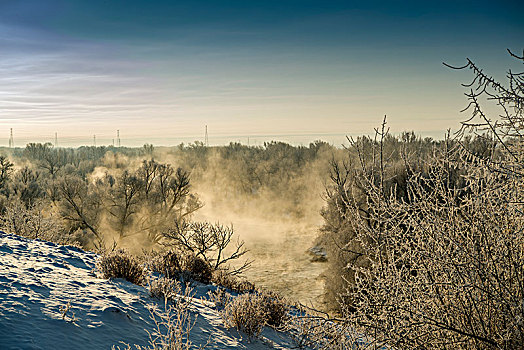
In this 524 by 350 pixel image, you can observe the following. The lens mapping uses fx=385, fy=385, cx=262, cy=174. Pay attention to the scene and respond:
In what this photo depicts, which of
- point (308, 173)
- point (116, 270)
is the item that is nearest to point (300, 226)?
point (308, 173)

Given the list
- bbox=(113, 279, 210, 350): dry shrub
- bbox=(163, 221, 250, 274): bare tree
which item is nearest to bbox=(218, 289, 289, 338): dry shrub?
bbox=(113, 279, 210, 350): dry shrub

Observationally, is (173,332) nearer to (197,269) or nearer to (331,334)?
(331,334)

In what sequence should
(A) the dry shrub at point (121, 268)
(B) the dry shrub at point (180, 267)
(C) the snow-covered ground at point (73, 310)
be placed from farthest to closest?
(B) the dry shrub at point (180, 267) → (A) the dry shrub at point (121, 268) → (C) the snow-covered ground at point (73, 310)

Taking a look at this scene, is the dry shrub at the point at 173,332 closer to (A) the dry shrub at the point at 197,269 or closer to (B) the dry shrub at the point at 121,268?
(B) the dry shrub at the point at 121,268

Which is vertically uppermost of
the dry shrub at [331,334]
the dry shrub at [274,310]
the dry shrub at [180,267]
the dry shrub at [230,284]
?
the dry shrub at [331,334]

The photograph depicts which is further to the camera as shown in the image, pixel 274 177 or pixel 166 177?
pixel 274 177

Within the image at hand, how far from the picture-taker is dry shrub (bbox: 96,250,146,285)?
786 cm

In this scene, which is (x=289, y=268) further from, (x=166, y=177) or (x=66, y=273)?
(x=66, y=273)

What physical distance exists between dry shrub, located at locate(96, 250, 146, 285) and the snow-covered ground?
0.27 m

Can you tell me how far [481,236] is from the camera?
3.07 meters

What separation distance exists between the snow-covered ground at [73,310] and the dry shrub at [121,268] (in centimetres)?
27

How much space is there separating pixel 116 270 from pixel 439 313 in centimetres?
654

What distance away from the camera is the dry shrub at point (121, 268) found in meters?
7.86

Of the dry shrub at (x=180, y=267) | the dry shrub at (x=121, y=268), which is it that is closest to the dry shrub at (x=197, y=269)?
the dry shrub at (x=180, y=267)
